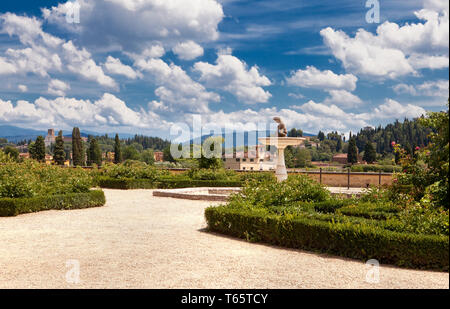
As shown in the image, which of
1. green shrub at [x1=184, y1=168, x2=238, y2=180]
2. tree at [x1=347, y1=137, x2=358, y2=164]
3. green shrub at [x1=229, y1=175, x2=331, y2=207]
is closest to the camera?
green shrub at [x1=229, y1=175, x2=331, y2=207]

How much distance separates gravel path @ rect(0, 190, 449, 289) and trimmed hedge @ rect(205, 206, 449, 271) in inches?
8.8

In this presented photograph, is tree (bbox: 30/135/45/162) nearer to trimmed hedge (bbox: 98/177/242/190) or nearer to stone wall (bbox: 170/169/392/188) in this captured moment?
trimmed hedge (bbox: 98/177/242/190)

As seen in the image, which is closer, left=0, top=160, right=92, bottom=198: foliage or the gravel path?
the gravel path

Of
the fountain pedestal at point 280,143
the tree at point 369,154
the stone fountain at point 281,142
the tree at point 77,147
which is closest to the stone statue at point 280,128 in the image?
the stone fountain at point 281,142

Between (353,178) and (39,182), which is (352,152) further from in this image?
(39,182)

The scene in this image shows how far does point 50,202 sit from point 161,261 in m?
6.74

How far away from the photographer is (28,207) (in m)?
10.9

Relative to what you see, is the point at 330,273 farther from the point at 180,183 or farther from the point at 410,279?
the point at 180,183

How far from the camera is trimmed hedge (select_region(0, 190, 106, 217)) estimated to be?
10477mm

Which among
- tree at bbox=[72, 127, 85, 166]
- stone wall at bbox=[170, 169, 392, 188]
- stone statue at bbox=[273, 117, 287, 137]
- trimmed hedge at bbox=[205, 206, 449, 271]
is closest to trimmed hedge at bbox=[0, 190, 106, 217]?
trimmed hedge at bbox=[205, 206, 449, 271]

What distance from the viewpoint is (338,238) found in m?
6.27

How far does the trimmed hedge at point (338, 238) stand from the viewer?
5465 millimetres

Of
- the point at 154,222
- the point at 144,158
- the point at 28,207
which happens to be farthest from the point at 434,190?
the point at 144,158

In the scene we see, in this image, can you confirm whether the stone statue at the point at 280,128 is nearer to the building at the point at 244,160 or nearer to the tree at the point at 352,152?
the building at the point at 244,160
